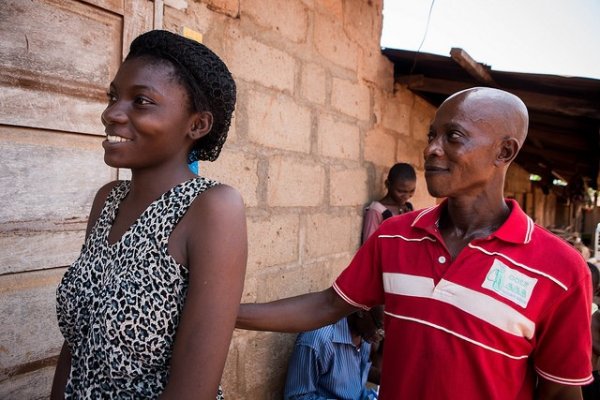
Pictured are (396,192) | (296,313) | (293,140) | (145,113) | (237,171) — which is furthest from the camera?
(396,192)

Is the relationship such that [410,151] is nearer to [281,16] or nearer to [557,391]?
[281,16]

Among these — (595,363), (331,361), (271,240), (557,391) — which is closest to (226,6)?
(271,240)

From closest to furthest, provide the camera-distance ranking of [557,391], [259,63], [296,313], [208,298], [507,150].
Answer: [208,298] < [557,391] < [507,150] < [296,313] < [259,63]

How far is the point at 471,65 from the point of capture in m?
3.66

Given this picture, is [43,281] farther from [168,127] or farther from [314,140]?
[314,140]

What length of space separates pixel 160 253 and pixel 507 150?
3.72ft

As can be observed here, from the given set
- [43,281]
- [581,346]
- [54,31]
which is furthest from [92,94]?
[581,346]

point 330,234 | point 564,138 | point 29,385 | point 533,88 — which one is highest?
point 533,88

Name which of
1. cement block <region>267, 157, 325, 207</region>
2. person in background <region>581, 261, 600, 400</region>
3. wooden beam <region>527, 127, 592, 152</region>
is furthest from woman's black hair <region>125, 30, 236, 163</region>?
wooden beam <region>527, 127, 592, 152</region>

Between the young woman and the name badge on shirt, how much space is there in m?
0.72

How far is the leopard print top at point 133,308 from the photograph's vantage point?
3.37 feet

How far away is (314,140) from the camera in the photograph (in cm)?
331

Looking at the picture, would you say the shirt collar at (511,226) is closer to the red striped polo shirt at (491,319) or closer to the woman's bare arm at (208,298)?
the red striped polo shirt at (491,319)

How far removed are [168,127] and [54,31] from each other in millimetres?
950
